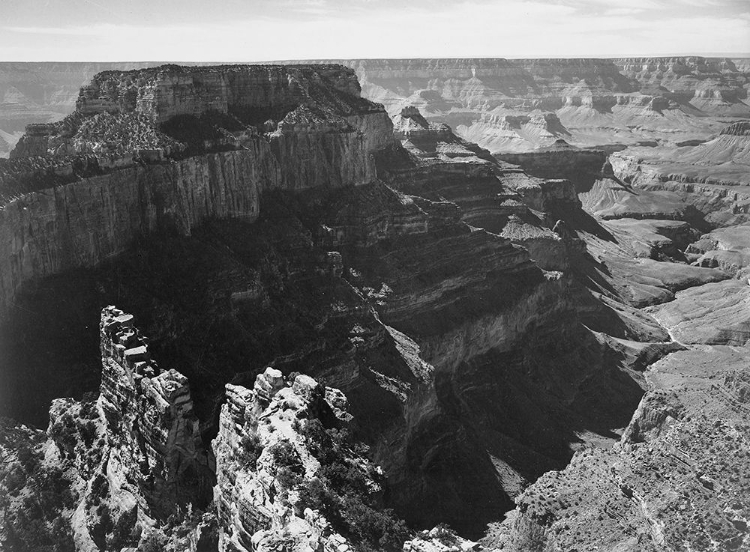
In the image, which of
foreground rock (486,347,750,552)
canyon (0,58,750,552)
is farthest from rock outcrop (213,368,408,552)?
foreground rock (486,347,750,552)

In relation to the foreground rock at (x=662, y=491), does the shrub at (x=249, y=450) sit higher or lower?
higher

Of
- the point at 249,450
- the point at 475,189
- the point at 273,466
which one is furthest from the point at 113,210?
the point at 475,189

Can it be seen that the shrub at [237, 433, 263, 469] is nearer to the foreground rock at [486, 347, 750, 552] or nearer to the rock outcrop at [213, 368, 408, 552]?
the rock outcrop at [213, 368, 408, 552]

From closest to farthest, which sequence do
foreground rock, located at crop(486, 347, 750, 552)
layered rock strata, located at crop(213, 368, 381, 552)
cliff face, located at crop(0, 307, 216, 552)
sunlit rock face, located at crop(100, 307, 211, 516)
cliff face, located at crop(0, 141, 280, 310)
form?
layered rock strata, located at crop(213, 368, 381, 552) < foreground rock, located at crop(486, 347, 750, 552) < cliff face, located at crop(0, 307, 216, 552) < sunlit rock face, located at crop(100, 307, 211, 516) < cliff face, located at crop(0, 141, 280, 310)

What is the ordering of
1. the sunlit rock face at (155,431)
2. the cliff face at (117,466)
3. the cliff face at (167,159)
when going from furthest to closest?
the cliff face at (167,159) → the sunlit rock face at (155,431) → the cliff face at (117,466)

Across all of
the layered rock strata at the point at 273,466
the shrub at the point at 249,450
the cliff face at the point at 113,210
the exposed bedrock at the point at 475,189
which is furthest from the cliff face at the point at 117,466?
the exposed bedrock at the point at 475,189

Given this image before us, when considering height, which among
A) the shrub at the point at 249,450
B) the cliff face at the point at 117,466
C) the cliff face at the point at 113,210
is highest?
the cliff face at the point at 113,210

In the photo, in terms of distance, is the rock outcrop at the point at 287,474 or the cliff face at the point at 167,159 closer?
the rock outcrop at the point at 287,474

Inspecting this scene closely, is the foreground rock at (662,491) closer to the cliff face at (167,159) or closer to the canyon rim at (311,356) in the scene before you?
the canyon rim at (311,356)

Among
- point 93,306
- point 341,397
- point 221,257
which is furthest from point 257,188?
point 341,397

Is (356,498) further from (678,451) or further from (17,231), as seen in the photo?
(17,231)
